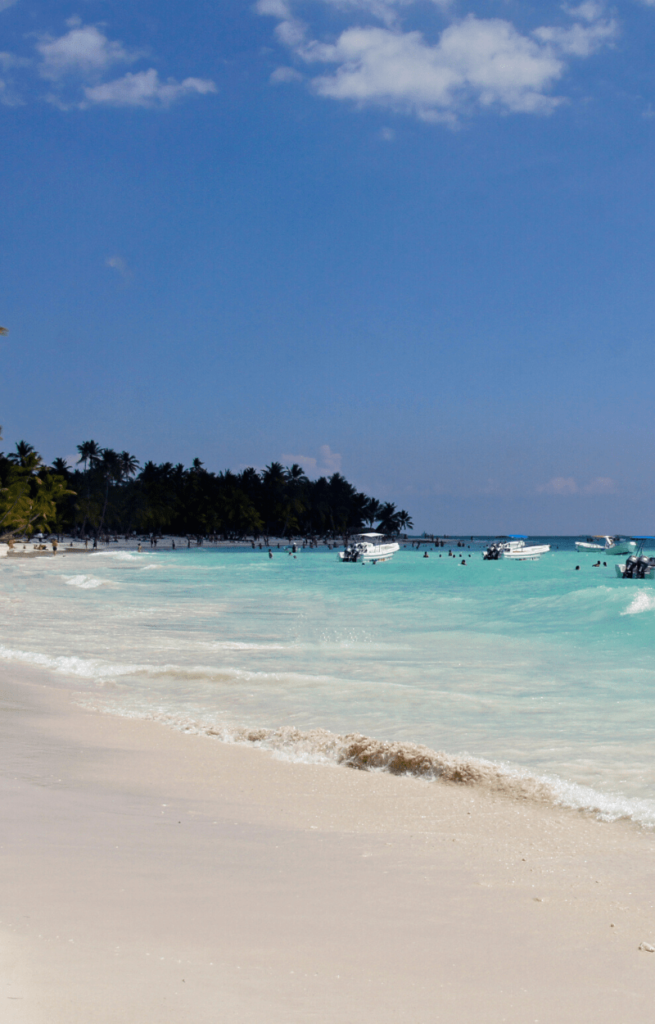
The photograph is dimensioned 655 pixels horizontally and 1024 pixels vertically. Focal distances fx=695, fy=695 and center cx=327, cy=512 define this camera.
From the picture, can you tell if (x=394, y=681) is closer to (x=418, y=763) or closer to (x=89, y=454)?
(x=418, y=763)

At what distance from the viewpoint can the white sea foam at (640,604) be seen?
87.6 ft

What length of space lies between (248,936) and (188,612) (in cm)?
2232

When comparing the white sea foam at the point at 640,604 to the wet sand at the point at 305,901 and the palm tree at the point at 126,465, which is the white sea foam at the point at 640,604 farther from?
the palm tree at the point at 126,465

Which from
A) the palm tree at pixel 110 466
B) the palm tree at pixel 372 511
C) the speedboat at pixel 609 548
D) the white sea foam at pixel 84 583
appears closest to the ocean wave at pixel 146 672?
the white sea foam at pixel 84 583

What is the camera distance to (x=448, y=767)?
22.8 feet

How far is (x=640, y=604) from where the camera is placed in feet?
90.4

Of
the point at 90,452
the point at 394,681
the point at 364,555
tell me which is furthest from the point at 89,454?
the point at 394,681

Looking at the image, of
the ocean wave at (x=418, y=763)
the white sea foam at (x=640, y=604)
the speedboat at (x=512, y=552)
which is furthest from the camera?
the speedboat at (x=512, y=552)

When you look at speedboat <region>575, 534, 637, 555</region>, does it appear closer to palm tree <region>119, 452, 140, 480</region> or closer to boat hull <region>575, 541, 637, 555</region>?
boat hull <region>575, 541, 637, 555</region>

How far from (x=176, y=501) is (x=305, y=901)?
448ft

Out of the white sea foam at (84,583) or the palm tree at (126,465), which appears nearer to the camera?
the white sea foam at (84,583)

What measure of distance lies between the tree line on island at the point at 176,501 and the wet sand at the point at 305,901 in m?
95.6

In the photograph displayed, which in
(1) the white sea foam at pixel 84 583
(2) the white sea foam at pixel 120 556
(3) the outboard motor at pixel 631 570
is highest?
(3) the outboard motor at pixel 631 570

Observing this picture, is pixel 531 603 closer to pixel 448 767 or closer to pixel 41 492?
pixel 448 767
